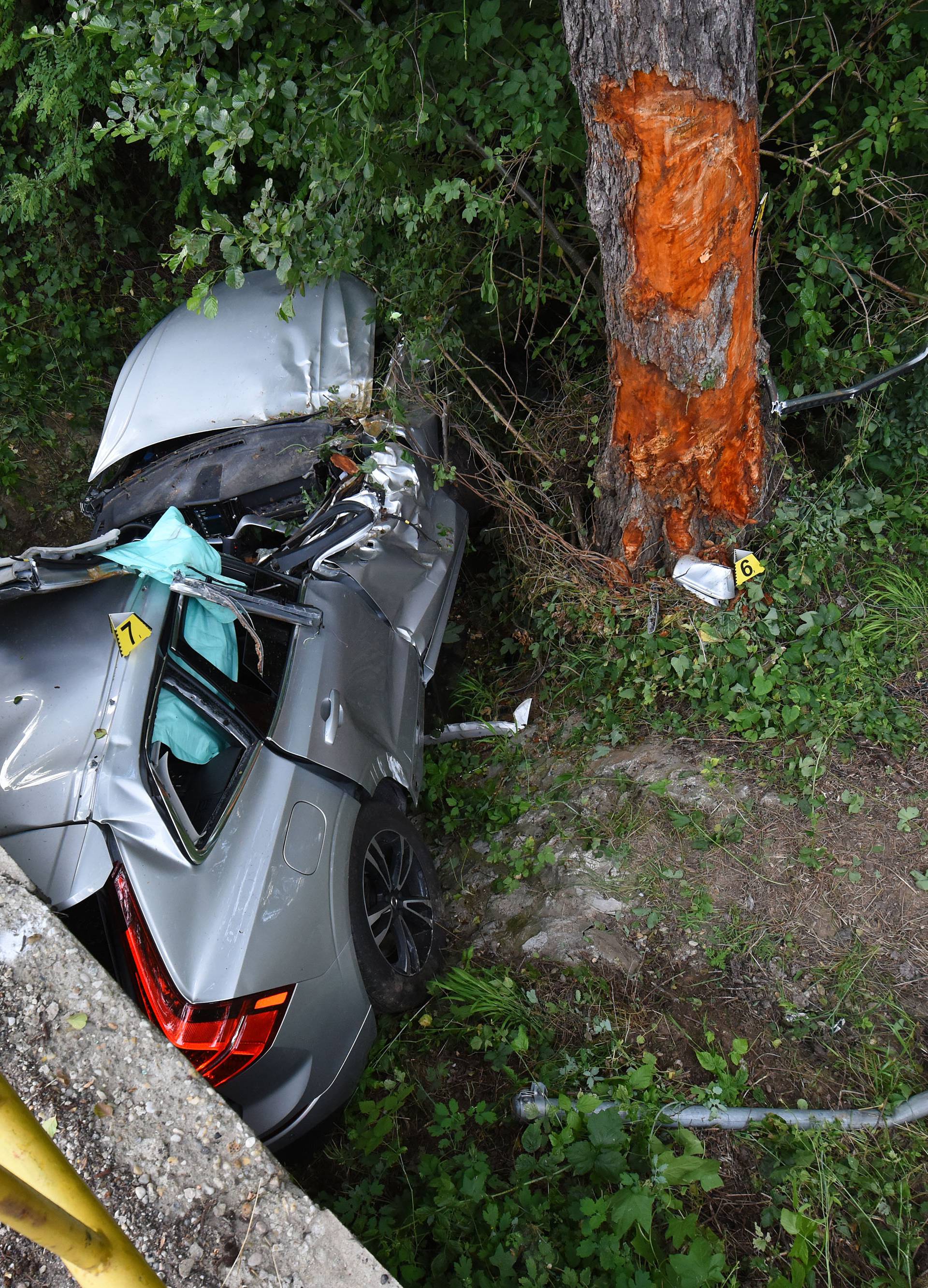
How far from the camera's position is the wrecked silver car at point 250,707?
7.41ft

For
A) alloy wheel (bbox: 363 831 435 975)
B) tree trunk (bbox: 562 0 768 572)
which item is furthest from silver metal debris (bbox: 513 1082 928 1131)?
tree trunk (bbox: 562 0 768 572)

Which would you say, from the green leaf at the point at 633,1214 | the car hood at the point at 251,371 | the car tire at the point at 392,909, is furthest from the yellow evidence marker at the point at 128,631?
the green leaf at the point at 633,1214

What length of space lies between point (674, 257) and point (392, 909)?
7.70 ft

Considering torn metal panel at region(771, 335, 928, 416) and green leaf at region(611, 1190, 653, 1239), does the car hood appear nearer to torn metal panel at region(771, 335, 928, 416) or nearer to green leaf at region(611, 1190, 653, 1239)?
torn metal panel at region(771, 335, 928, 416)

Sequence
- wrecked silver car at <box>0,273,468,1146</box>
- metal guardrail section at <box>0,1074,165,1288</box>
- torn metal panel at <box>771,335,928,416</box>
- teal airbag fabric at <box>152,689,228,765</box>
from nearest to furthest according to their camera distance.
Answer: metal guardrail section at <box>0,1074,165,1288</box>, wrecked silver car at <box>0,273,468,1146</box>, teal airbag fabric at <box>152,689,228,765</box>, torn metal panel at <box>771,335,928,416</box>

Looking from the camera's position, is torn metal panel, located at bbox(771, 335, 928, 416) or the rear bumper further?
torn metal panel, located at bbox(771, 335, 928, 416)

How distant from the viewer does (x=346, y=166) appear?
3.11m

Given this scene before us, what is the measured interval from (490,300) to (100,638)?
185 cm

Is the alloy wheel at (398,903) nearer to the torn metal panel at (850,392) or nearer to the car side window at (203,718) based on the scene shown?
the car side window at (203,718)

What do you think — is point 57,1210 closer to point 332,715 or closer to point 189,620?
point 332,715

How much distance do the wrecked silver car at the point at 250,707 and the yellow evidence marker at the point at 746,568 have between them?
1.33 meters

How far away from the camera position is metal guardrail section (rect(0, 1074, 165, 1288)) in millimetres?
887

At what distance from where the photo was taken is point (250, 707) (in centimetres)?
285

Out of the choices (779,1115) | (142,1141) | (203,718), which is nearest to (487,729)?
(203,718)
